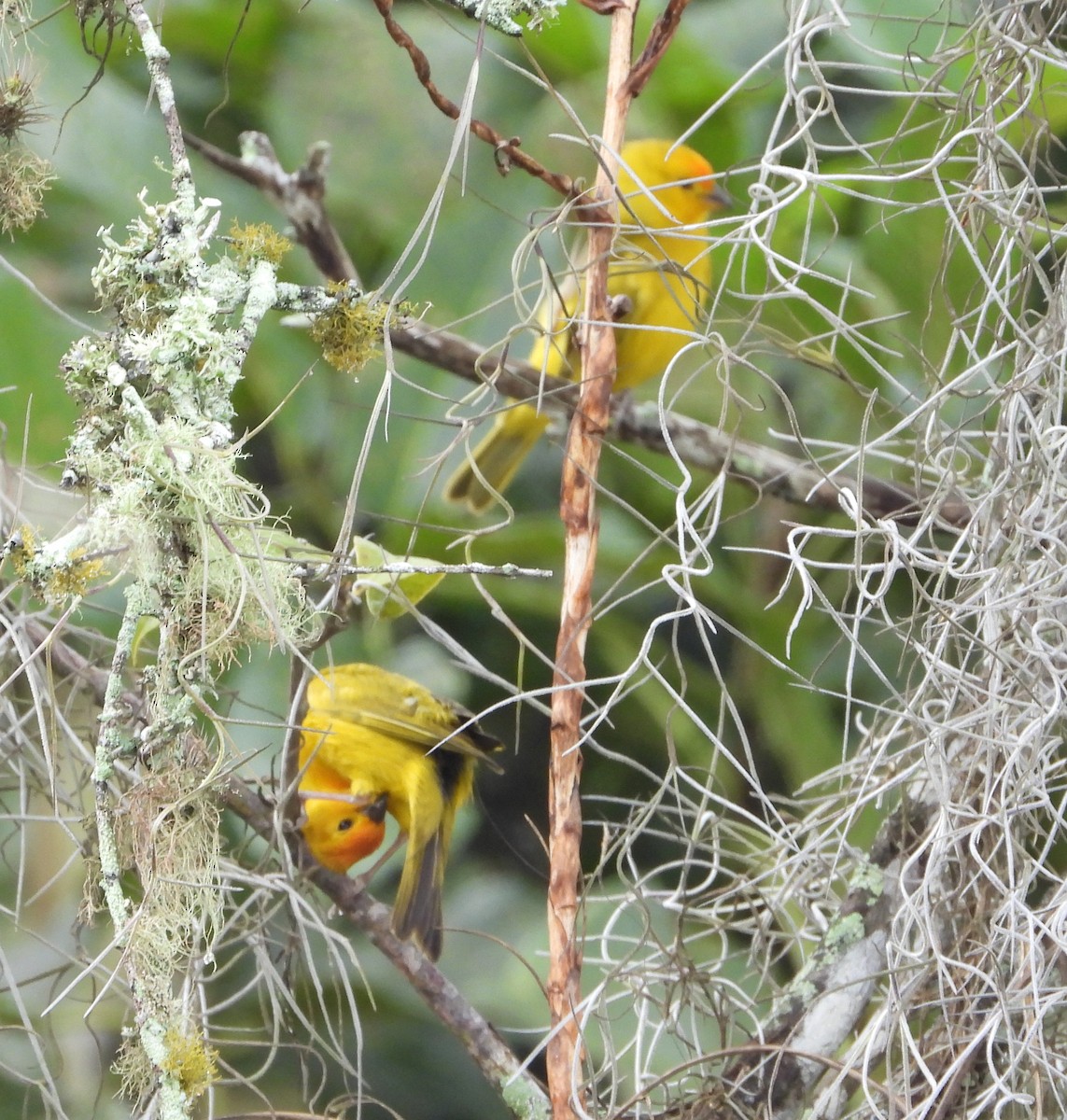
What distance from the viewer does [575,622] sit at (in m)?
0.65

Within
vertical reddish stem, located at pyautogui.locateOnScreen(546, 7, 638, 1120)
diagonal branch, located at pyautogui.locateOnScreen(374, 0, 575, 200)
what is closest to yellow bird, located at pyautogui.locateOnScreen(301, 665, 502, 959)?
vertical reddish stem, located at pyautogui.locateOnScreen(546, 7, 638, 1120)

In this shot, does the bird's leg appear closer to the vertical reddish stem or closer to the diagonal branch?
the vertical reddish stem

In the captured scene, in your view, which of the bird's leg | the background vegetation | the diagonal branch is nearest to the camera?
the diagonal branch

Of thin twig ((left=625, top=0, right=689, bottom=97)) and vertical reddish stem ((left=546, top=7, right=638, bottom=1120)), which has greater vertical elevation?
thin twig ((left=625, top=0, right=689, bottom=97))

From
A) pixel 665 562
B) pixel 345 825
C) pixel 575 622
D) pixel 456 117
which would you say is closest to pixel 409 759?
pixel 345 825

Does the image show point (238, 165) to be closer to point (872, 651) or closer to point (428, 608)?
point (428, 608)

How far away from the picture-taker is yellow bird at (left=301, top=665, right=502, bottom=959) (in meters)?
0.96

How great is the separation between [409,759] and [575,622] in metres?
0.43

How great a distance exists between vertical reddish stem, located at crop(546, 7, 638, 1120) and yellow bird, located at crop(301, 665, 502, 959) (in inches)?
10.4

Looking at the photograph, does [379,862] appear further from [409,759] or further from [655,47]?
[655,47]

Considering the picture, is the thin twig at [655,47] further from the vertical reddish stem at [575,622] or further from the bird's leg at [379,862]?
the bird's leg at [379,862]

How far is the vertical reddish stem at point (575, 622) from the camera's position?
0.64 m

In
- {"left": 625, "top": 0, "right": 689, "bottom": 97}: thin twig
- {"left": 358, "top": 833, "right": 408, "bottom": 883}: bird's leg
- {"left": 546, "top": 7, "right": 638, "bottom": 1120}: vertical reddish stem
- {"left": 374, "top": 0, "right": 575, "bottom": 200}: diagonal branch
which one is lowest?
{"left": 358, "top": 833, "right": 408, "bottom": 883}: bird's leg

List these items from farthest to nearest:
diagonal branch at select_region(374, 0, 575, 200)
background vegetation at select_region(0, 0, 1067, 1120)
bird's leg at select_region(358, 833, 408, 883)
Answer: bird's leg at select_region(358, 833, 408, 883) → background vegetation at select_region(0, 0, 1067, 1120) → diagonal branch at select_region(374, 0, 575, 200)
